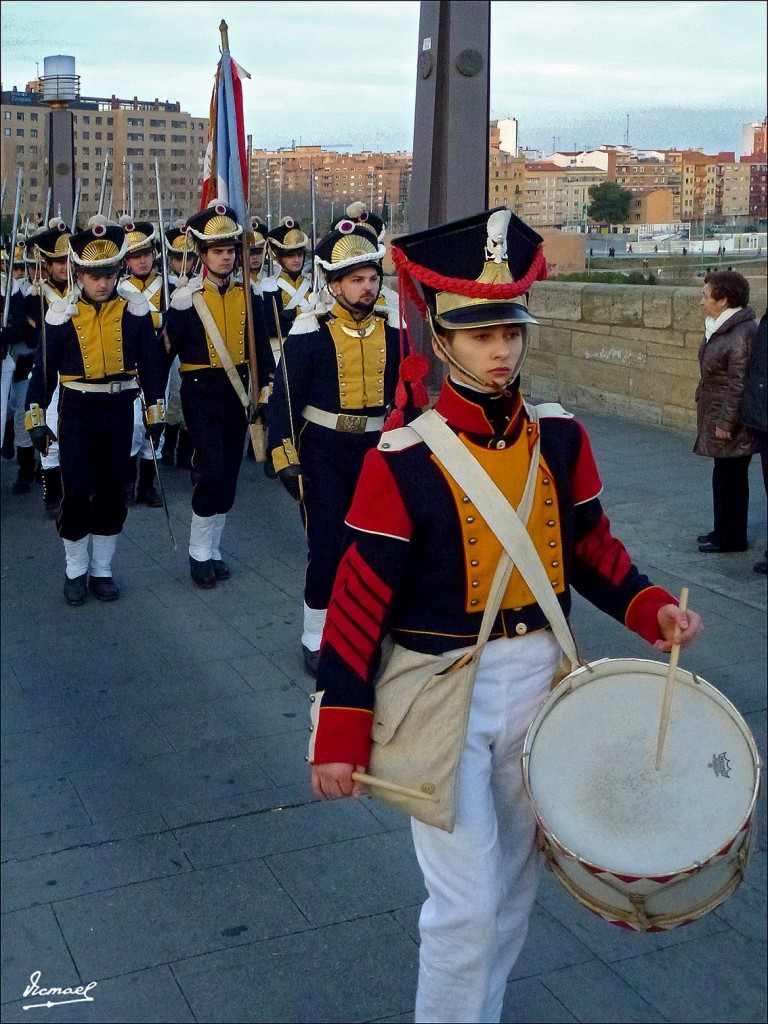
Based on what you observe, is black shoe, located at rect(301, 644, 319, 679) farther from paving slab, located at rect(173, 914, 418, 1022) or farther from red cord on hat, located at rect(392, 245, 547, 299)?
red cord on hat, located at rect(392, 245, 547, 299)

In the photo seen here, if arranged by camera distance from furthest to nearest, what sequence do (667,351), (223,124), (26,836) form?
(667,351) → (26,836) → (223,124)

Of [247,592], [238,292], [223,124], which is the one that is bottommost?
[247,592]

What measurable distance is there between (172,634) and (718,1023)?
3.90m

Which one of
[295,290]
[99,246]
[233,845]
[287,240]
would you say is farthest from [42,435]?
[295,290]

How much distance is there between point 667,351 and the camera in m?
11.5

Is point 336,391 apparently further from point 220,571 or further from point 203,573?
point 220,571

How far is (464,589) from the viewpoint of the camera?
9.59 ft

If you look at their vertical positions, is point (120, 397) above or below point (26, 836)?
above

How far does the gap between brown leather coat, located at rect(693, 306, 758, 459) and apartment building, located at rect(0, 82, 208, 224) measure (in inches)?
207

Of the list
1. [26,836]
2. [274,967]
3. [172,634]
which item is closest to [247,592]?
[172,634]

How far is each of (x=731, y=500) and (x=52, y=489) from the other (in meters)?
4.89

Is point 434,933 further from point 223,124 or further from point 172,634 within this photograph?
point 172,634

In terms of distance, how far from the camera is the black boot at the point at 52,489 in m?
9.98

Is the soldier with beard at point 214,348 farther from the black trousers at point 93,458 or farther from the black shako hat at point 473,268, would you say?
the black trousers at point 93,458
